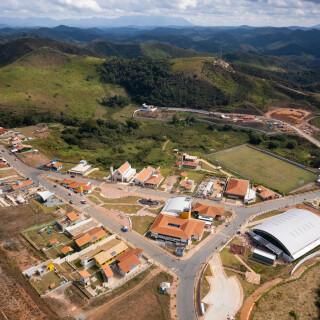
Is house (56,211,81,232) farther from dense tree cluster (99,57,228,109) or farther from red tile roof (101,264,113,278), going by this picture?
dense tree cluster (99,57,228,109)

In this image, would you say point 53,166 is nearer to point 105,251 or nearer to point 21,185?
point 21,185

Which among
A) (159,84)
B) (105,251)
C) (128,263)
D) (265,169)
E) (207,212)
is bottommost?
(265,169)

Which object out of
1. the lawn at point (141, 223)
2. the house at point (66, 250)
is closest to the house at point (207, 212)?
the lawn at point (141, 223)

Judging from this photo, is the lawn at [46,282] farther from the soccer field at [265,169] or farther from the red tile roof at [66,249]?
the soccer field at [265,169]

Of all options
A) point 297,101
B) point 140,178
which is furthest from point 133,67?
point 140,178

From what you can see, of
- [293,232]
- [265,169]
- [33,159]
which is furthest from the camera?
[265,169]

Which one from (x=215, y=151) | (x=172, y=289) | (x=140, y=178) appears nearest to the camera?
(x=172, y=289)

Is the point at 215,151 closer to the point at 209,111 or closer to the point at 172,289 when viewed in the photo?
the point at 209,111

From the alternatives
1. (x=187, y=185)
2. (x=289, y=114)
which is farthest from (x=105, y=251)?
(x=289, y=114)
